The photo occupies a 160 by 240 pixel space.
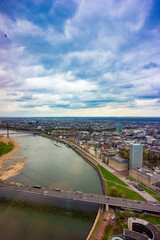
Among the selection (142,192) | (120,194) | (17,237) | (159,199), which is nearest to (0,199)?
(17,237)

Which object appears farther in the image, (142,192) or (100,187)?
(100,187)

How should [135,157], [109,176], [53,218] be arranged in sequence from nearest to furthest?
[53,218] < [109,176] < [135,157]

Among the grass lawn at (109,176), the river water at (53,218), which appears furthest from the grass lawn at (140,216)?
the grass lawn at (109,176)

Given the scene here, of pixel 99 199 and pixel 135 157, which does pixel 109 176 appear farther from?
pixel 99 199

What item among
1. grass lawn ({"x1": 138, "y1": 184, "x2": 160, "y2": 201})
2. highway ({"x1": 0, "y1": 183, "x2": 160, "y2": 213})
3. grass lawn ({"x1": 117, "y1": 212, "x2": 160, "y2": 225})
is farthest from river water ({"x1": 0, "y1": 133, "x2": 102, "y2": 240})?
grass lawn ({"x1": 138, "y1": 184, "x2": 160, "y2": 201})

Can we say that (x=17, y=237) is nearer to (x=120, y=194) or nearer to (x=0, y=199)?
(x=0, y=199)

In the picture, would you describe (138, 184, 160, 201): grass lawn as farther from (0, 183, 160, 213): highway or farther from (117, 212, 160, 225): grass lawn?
(117, 212, 160, 225): grass lawn

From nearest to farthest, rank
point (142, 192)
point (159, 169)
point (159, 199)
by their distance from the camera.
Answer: point (159, 199)
point (142, 192)
point (159, 169)

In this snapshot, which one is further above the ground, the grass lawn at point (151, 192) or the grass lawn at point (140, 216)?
the grass lawn at point (140, 216)

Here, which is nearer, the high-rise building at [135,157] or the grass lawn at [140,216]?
the grass lawn at [140,216]

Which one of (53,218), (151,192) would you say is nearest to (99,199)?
(53,218)

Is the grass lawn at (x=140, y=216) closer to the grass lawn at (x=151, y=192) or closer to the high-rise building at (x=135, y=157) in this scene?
the grass lawn at (x=151, y=192)
